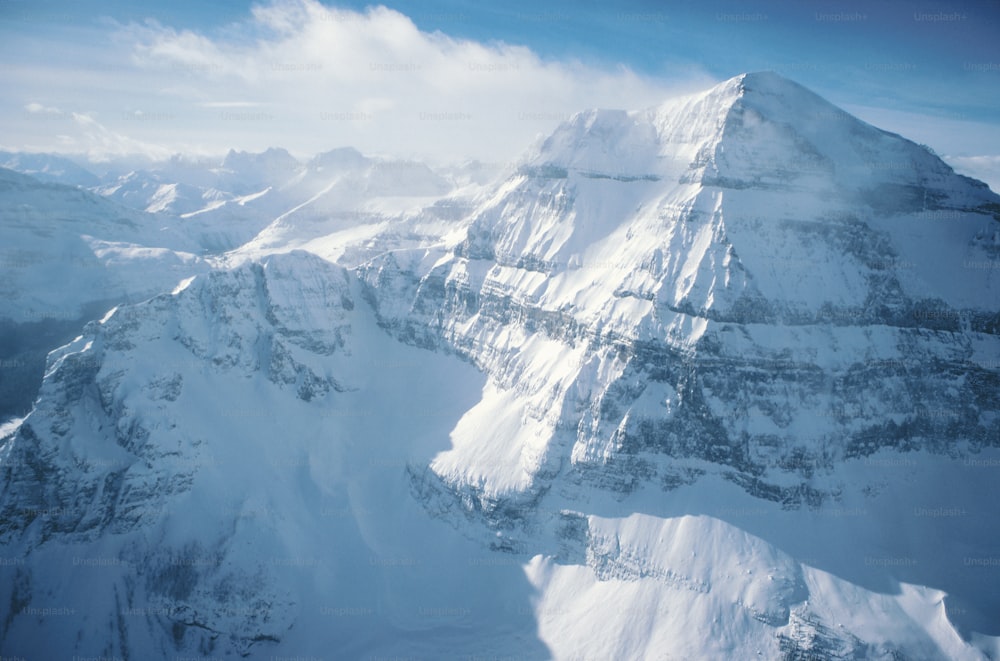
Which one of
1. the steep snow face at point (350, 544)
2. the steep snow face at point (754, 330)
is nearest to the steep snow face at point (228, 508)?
the steep snow face at point (350, 544)

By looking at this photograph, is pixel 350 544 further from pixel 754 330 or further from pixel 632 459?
pixel 754 330

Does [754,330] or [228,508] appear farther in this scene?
[228,508]

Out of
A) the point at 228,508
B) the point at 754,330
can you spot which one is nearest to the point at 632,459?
the point at 754,330

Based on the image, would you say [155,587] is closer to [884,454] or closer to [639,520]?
[639,520]

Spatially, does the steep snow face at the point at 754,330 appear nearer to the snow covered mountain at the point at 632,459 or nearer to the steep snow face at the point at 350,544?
the snow covered mountain at the point at 632,459

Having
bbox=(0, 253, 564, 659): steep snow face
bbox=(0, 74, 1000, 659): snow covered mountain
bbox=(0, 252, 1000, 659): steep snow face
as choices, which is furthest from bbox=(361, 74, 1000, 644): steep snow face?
bbox=(0, 253, 564, 659): steep snow face

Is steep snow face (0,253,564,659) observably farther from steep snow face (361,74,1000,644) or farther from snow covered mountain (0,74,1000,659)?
steep snow face (361,74,1000,644)

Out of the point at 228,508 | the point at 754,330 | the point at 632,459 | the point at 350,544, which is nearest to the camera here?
the point at 632,459

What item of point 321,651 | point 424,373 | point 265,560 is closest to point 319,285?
point 424,373
